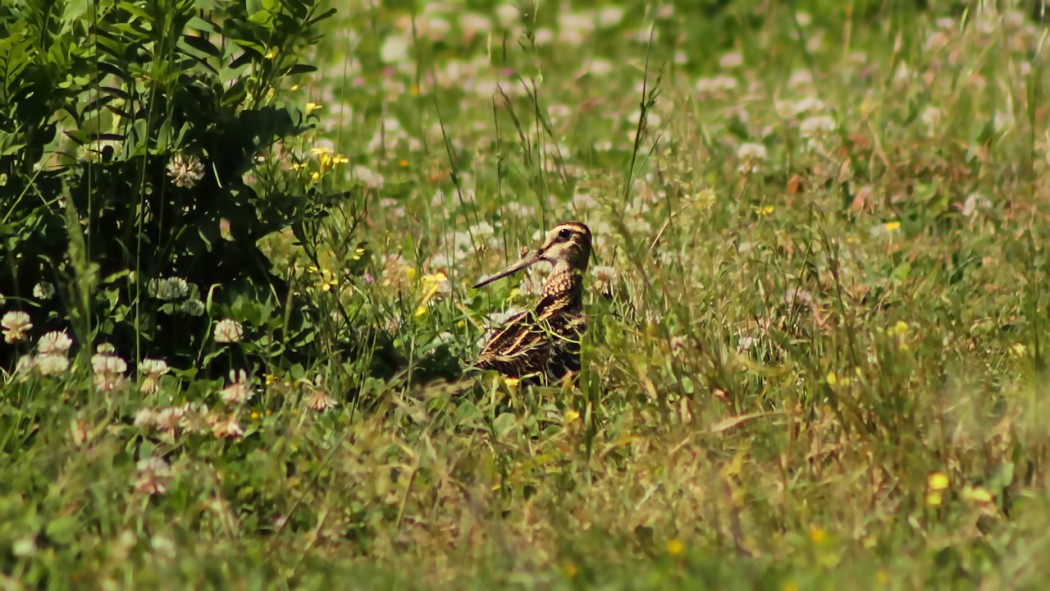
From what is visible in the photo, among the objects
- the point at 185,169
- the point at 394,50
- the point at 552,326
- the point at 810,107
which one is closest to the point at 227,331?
the point at 185,169

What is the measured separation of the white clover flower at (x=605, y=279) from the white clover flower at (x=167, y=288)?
4.03 feet

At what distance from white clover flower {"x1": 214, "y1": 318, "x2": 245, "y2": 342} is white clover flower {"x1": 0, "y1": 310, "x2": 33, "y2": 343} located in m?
0.47

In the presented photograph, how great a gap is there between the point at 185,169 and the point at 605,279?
131 cm

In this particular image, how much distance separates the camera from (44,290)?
4297 millimetres

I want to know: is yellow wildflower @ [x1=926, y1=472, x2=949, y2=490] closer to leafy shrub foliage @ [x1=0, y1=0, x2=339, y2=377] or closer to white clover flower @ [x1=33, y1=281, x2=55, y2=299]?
leafy shrub foliage @ [x1=0, y1=0, x2=339, y2=377]

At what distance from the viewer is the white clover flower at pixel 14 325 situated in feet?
13.6

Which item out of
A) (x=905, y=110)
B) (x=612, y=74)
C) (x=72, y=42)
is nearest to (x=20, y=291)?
(x=72, y=42)

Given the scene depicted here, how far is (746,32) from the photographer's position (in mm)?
8914

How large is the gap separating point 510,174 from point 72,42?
3104mm

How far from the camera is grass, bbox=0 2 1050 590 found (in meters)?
3.43

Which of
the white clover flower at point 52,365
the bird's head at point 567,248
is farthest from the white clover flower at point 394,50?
the white clover flower at point 52,365

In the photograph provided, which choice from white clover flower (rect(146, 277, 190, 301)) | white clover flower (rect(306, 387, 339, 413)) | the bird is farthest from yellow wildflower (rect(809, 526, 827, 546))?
white clover flower (rect(146, 277, 190, 301))

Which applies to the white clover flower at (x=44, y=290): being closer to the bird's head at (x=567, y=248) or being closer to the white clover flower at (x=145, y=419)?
the white clover flower at (x=145, y=419)

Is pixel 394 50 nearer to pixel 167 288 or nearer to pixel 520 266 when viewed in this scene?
pixel 520 266
